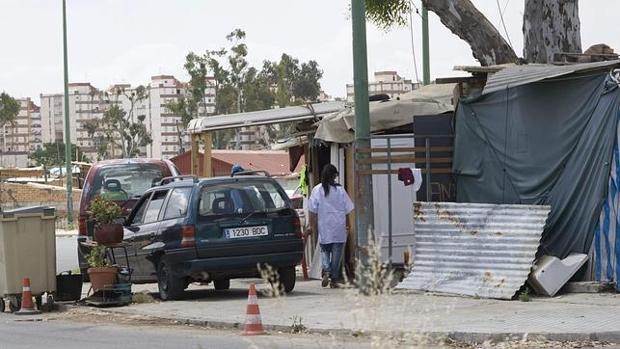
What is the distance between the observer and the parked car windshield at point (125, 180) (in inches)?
774

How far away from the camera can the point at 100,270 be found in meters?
15.4

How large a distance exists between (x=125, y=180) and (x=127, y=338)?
810 cm

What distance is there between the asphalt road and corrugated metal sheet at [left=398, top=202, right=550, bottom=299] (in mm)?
3088

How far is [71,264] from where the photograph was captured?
89.6 feet

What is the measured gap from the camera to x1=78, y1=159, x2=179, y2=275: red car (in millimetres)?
19344

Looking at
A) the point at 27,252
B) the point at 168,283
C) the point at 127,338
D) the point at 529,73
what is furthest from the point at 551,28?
the point at 127,338

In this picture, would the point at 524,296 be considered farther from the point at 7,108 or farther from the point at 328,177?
the point at 7,108

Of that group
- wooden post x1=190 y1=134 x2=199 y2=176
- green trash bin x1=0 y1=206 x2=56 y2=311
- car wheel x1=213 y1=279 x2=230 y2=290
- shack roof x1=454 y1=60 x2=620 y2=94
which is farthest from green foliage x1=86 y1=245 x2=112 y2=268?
wooden post x1=190 y1=134 x2=199 y2=176

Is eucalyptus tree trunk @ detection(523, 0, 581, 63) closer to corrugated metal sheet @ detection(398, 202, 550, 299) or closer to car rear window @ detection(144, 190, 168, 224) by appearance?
corrugated metal sheet @ detection(398, 202, 550, 299)

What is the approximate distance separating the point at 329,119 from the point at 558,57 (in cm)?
350

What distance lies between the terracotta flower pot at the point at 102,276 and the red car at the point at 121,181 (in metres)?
3.45

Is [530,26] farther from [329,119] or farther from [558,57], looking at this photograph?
[329,119]

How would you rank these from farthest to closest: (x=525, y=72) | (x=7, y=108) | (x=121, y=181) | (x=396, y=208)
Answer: (x=7, y=108)
(x=121, y=181)
(x=396, y=208)
(x=525, y=72)

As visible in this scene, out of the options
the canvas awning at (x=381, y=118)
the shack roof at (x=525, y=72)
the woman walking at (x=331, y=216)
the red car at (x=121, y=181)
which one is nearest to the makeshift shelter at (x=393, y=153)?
the canvas awning at (x=381, y=118)
